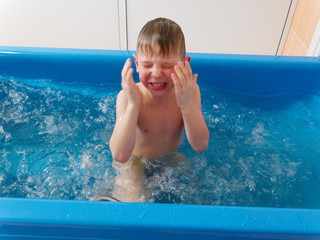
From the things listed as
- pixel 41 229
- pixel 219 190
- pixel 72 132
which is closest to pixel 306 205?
pixel 219 190

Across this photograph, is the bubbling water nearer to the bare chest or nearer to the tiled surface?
the bare chest

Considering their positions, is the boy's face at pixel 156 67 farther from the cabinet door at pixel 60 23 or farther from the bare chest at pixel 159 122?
the cabinet door at pixel 60 23

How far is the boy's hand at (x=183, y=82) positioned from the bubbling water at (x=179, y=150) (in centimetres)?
29

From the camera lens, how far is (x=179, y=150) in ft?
3.66

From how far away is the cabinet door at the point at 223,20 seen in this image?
1868 mm

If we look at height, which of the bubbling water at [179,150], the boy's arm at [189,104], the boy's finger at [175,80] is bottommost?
the bubbling water at [179,150]

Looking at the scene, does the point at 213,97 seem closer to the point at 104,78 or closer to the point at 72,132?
the point at 104,78

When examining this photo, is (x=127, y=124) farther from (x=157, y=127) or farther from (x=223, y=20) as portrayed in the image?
(x=223, y=20)

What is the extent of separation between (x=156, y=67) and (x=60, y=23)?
1.45 meters

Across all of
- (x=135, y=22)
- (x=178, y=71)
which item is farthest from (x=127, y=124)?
(x=135, y=22)

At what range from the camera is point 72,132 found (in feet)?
4.05

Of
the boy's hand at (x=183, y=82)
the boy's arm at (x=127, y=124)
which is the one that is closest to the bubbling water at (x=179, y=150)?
the boy's arm at (x=127, y=124)

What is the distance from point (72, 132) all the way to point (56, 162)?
0.16 metres

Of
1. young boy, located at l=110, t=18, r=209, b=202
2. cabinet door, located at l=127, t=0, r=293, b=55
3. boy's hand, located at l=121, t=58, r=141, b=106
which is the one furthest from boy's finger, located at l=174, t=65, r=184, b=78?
cabinet door, located at l=127, t=0, r=293, b=55
